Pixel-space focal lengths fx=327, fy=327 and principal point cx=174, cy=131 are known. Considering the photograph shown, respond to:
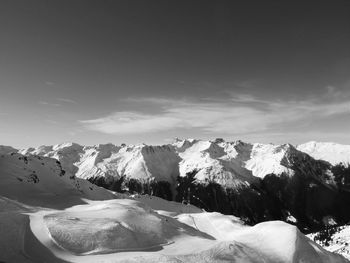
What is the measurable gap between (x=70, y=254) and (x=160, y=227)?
30.5 metres

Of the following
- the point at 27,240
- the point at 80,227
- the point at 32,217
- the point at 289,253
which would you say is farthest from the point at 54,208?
the point at 289,253

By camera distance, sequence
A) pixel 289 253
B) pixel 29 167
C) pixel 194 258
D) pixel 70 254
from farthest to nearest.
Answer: pixel 29 167, pixel 289 253, pixel 194 258, pixel 70 254

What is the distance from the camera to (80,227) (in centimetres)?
6631

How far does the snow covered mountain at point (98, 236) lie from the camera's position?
→ 186 ft

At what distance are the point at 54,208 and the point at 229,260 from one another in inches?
2142

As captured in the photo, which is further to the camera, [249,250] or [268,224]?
[268,224]

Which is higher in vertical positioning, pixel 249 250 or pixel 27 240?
pixel 27 240

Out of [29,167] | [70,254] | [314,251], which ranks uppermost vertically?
[29,167]

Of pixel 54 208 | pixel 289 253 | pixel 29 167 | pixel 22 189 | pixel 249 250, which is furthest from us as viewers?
pixel 29 167

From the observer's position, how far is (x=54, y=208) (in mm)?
96000

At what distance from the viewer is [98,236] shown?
6425 centimetres

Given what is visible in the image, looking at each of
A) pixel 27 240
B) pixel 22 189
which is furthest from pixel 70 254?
pixel 22 189

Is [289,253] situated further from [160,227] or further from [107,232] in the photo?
[107,232]

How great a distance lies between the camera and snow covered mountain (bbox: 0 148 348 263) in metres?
56.8
